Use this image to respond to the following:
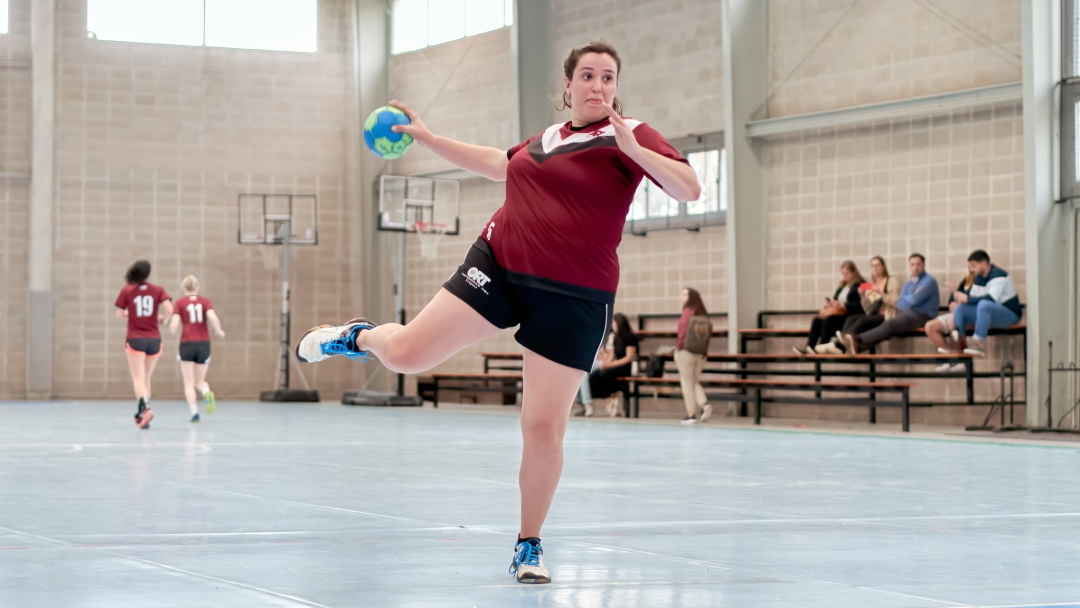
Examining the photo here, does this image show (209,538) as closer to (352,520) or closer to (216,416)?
(352,520)

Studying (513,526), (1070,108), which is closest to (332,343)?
(513,526)

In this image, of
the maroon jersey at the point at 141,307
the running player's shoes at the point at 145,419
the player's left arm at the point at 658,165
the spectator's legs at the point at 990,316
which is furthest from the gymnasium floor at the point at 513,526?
the spectator's legs at the point at 990,316

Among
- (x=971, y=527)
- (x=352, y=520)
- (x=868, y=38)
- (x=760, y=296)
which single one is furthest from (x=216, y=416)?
(x=971, y=527)

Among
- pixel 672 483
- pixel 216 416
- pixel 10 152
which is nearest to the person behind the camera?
pixel 672 483

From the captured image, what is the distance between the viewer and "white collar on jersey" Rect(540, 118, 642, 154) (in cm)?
409

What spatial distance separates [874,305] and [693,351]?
2.36m

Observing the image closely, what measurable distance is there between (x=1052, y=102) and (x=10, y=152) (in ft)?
57.3

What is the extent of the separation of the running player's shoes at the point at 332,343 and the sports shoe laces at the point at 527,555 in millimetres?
906

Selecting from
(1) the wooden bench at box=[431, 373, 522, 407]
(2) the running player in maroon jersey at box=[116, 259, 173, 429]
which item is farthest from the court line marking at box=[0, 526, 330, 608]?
(1) the wooden bench at box=[431, 373, 522, 407]

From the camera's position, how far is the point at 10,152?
2230 cm

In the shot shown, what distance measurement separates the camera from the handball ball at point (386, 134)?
470 cm

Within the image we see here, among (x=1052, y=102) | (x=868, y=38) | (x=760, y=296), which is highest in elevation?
(x=868, y=38)

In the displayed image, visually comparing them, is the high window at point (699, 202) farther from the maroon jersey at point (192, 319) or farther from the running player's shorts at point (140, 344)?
the running player's shorts at point (140, 344)

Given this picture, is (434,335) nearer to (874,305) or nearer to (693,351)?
(693,351)
